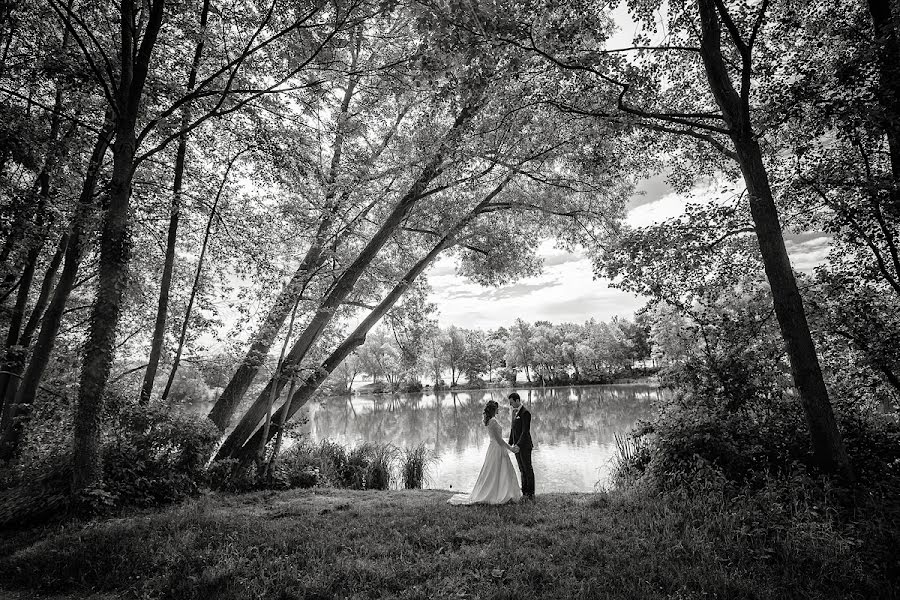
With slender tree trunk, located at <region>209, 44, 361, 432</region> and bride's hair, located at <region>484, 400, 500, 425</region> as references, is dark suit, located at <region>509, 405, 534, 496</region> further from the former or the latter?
slender tree trunk, located at <region>209, 44, 361, 432</region>

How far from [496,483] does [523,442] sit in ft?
2.94

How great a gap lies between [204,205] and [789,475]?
11.1 m

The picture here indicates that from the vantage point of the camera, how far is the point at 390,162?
1166cm

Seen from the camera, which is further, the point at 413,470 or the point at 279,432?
the point at 413,470

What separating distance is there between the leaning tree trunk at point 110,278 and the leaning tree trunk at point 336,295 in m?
3.38

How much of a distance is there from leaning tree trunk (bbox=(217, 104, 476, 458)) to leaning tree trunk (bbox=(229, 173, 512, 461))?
226 mm

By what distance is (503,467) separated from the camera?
7.61m

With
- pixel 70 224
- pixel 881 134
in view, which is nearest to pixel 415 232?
pixel 70 224

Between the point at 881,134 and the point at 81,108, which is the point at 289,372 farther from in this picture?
the point at 881,134

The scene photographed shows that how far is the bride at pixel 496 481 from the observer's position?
24.2 feet

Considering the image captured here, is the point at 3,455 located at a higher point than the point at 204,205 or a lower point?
lower

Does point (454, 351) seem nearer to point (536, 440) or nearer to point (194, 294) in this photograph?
point (536, 440)

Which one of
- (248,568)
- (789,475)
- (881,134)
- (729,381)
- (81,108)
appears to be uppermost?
(81,108)

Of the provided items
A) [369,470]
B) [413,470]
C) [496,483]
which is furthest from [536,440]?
[496,483]
